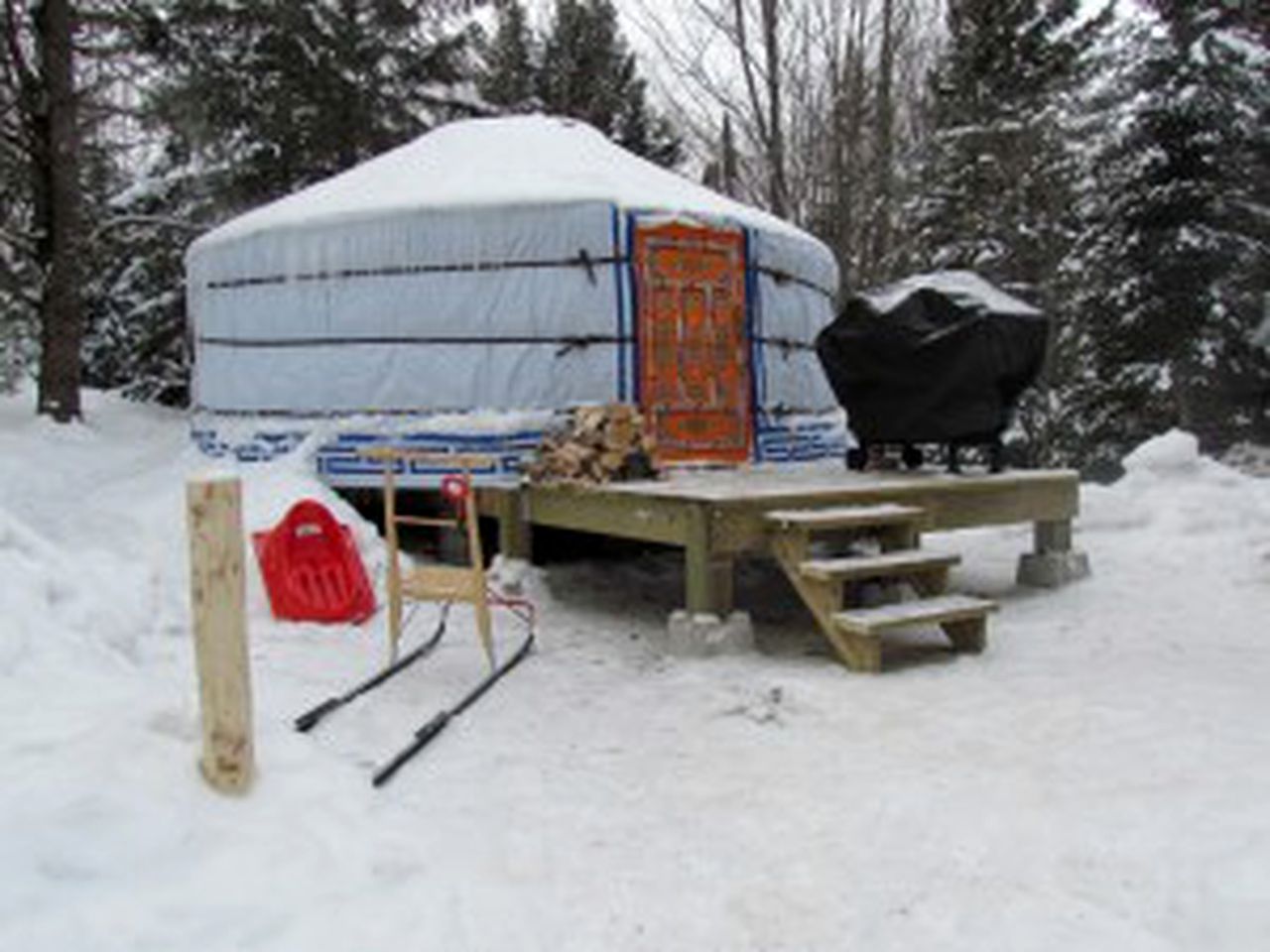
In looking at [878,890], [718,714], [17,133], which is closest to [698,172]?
[17,133]

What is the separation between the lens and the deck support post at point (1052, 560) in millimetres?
5938

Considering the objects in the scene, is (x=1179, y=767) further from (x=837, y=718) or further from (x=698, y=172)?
(x=698, y=172)

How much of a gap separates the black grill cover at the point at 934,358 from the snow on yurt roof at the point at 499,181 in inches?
63.5

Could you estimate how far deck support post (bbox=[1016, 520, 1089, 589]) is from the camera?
5.94 m

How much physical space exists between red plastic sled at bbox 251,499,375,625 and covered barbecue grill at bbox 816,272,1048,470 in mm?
2505

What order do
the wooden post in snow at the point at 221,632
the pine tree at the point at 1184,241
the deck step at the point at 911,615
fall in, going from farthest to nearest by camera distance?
the pine tree at the point at 1184,241
the deck step at the point at 911,615
the wooden post in snow at the point at 221,632

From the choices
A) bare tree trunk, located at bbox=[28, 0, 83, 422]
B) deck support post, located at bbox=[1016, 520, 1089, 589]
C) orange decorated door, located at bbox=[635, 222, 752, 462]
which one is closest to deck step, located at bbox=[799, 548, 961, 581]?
deck support post, located at bbox=[1016, 520, 1089, 589]

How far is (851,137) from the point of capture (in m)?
13.0

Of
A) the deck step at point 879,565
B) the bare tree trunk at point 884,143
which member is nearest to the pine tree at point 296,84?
the bare tree trunk at point 884,143

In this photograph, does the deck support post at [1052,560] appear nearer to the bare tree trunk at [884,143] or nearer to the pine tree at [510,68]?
the bare tree trunk at [884,143]

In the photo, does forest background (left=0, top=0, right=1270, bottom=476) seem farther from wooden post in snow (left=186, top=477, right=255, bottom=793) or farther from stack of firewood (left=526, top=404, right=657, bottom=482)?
wooden post in snow (left=186, top=477, right=255, bottom=793)

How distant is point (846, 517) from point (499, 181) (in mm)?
3538

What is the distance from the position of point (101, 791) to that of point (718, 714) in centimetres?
194

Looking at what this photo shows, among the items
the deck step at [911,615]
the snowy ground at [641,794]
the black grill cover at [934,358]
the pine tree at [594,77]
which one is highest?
Answer: the pine tree at [594,77]
